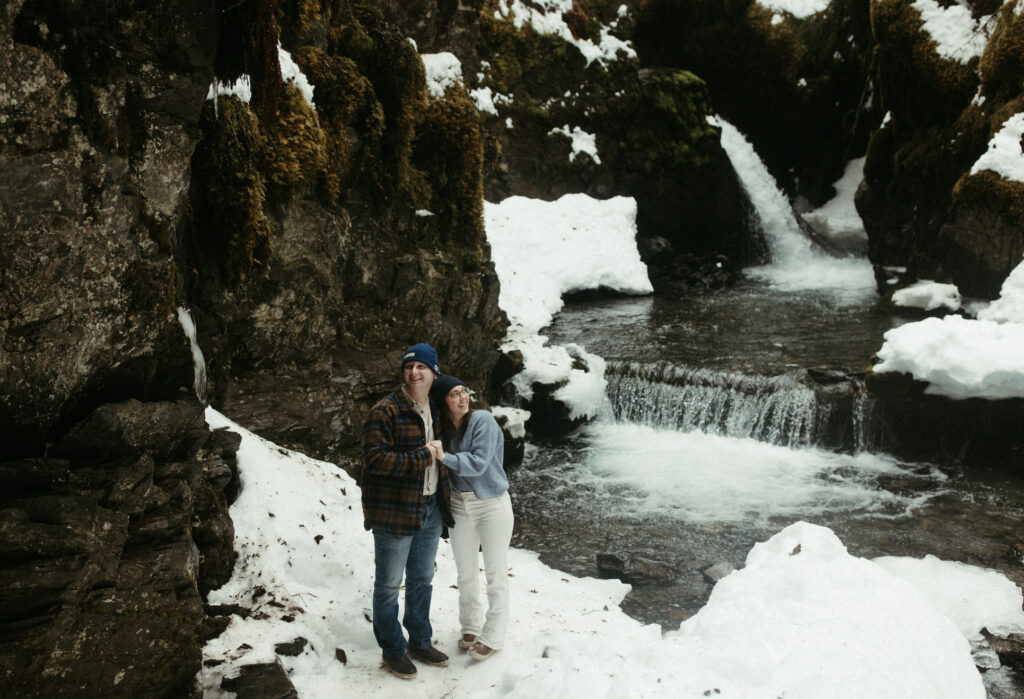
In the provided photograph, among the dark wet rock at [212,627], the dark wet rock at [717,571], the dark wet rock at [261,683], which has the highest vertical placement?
the dark wet rock at [212,627]

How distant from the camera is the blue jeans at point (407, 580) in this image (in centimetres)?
423

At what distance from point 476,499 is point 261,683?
1.52 m

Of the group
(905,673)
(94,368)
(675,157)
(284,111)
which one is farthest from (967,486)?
(675,157)

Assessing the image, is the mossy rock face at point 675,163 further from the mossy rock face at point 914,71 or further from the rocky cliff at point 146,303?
the rocky cliff at point 146,303

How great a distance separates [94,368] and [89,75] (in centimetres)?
163

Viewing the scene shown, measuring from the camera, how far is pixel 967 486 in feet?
32.7

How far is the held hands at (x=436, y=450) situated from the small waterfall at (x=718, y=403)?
8.76 meters

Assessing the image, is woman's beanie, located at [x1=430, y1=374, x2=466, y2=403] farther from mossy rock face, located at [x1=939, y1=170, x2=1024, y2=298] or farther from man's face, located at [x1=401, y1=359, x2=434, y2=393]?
mossy rock face, located at [x1=939, y1=170, x2=1024, y2=298]

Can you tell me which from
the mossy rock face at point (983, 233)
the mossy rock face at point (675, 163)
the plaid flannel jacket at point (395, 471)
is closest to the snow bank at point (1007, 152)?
the mossy rock face at point (983, 233)

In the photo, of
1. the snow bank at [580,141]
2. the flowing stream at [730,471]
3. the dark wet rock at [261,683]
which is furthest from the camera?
the snow bank at [580,141]

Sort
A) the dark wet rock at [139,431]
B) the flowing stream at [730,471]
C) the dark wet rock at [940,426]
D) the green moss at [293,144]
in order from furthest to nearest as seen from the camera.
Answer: the dark wet rock at [940,426], the flowing stream at [730,471], the green moss at [293,144], the dark wet rock at [139,431]

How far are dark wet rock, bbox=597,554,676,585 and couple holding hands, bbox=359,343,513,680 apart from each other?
10.5 ft

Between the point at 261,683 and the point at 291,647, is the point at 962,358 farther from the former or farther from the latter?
the point at 261,683

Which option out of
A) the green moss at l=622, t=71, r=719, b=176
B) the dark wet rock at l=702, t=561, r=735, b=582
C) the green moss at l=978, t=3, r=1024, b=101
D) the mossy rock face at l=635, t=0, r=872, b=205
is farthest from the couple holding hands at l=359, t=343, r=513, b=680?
the mossy rock face at l=635, t=0, r=872, b=205
